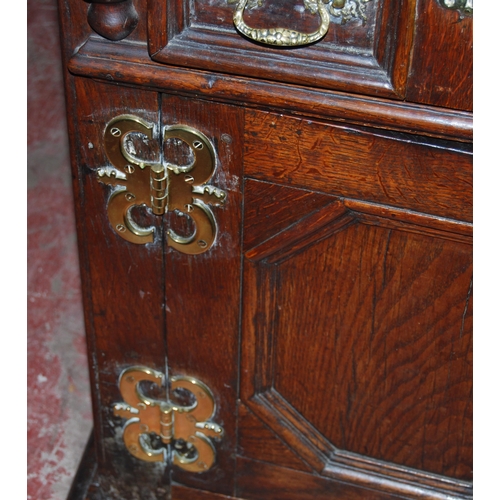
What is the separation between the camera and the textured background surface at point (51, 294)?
5.48 ft

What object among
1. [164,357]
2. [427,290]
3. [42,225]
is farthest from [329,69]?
[42,225]

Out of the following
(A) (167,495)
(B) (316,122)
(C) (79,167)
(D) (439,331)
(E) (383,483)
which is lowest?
(A) (167,495)

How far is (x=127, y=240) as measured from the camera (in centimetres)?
120

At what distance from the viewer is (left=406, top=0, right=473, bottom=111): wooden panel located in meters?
0.90

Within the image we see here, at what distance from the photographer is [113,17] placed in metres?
0.99

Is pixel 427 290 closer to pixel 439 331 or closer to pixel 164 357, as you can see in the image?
pixel 439 331

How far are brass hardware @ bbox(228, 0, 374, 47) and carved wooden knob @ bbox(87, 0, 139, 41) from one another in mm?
123

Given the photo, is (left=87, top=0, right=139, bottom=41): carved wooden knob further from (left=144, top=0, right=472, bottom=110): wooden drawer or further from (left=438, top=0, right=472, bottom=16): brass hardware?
(left=438, top=0, right=472, bottom=16): brass hardware

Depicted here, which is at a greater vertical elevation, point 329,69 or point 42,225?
point 329,69

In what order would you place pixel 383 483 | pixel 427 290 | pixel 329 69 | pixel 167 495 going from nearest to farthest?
pixel 329 69 < pixel 427 290 < pixel 383 483 < pixel 167 495

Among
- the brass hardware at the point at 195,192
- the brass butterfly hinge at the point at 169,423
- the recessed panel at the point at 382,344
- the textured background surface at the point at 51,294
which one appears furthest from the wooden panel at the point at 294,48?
the textured background surface at the point at 51,294

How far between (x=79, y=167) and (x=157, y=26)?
0.25m

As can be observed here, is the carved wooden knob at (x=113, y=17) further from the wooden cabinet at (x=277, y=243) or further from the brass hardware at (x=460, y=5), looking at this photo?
the brass hardware at (x=460, y=5)

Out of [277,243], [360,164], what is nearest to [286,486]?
[277,243]
